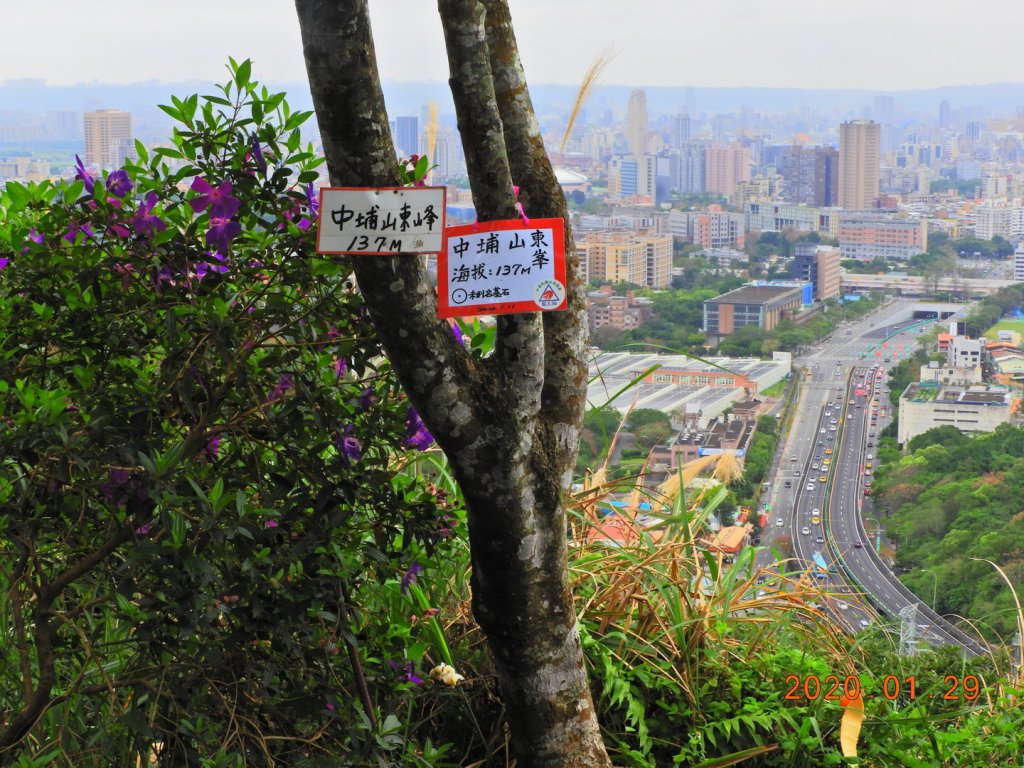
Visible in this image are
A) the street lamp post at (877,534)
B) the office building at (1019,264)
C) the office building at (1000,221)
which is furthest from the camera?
the office building at (1000,221)

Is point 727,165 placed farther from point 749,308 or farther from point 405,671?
point 405,671

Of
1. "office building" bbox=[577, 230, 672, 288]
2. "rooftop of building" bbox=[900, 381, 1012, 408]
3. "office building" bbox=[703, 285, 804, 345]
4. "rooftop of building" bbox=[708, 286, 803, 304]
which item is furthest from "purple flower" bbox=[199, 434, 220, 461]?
"rooftop of building" bbox=[708, 286, 803, 304]

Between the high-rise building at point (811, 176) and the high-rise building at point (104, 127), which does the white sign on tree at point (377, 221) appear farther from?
the high-rise building at point (811, 176)

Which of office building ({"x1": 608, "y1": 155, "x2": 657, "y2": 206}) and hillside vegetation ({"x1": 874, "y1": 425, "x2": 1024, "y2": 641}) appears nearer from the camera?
hillside vegetation ({"x1": 874, "y1": 425, "x2": 1024, "y2": 641})

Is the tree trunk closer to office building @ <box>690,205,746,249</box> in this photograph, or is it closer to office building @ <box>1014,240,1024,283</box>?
office building @ <box>1014,240,1024,283</box>


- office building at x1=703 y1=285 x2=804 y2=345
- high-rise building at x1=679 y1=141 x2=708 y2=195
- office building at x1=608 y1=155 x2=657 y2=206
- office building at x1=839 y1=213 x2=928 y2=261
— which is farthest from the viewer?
high-rise building at x1=679 y1=141 x2=708 y2=195
